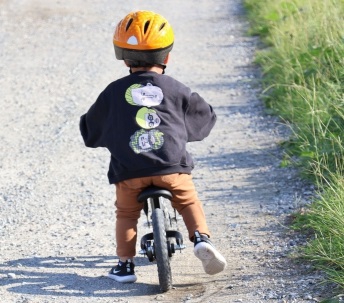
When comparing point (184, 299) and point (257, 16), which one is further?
point (257, 16)

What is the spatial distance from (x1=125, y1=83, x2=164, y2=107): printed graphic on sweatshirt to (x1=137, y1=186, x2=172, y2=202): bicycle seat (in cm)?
47

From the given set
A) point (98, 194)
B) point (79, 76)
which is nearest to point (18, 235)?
point (98, 194)

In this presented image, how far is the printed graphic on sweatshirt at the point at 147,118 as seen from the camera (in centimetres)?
543

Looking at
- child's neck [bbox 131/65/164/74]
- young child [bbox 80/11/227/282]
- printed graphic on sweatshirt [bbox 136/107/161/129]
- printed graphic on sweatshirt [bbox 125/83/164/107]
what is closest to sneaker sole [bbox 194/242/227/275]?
young child [bbox 80/11/227/282]

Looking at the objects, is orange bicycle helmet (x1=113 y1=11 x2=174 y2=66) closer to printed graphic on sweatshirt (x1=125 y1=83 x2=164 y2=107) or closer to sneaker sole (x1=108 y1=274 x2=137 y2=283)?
printed graphic on sweatshirt (x1=125 y1=83 x2=164 y2=107)

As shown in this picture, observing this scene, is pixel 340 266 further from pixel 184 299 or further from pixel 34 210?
pixel 34 210

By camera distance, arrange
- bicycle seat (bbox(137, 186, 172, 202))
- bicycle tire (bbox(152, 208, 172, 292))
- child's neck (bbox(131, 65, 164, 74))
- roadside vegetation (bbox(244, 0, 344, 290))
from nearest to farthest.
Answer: bicycle tire (bbox(152, 208, 172, 292)) < bicycle seat (bbox(137, 186, 172, 202)) < child's neck (bbox(131, 65, 164, 74)) < roadside vegetation (bbox(244, 0, 344, 290))

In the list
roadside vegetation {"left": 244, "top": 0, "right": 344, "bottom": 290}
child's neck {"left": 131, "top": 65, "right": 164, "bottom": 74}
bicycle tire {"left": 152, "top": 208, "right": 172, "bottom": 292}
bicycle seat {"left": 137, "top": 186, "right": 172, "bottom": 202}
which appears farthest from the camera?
roadside vegetation {"left": 244, "top": 0, "right": 344, "bottom": 290}

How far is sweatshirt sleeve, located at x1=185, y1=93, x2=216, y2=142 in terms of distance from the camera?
560 cm

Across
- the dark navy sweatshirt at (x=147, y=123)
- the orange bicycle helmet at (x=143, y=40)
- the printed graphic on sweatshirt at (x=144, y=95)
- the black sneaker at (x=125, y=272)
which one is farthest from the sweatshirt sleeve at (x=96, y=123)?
the black sneaker at (x=125, y=272)

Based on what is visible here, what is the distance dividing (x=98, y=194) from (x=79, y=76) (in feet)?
16.8

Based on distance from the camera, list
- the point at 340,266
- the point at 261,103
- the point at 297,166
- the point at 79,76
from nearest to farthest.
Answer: the point at 340,266 → the point at 297,166 → the point at 261,103 → the point at 79,76

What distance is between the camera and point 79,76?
12.6m

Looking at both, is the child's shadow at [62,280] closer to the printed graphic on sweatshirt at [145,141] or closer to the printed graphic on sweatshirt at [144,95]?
the printed graphic on sweatshirt at [145,141]
